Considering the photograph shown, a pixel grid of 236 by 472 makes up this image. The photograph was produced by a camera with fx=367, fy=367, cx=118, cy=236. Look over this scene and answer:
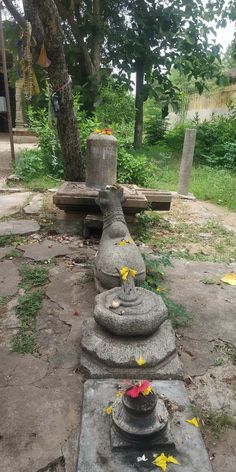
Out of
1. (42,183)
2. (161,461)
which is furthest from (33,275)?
(42,183)

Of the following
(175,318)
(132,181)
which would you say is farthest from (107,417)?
(132,181)

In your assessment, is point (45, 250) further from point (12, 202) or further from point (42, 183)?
point (42, 183)

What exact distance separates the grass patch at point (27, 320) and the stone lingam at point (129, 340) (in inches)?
14.7

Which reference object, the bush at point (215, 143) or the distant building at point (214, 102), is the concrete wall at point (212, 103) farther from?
the bush at point (215, 143)

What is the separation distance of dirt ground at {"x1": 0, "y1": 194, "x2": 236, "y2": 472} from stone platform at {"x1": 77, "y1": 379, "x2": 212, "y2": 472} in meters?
0.10

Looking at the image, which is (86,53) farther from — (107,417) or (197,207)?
(107,417)

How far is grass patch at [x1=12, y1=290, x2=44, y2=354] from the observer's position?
2.22 m

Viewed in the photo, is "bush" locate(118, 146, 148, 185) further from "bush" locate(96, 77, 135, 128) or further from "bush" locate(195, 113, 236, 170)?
"bush" locate(195, 113, 236, 170)

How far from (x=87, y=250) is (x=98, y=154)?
3.89ft

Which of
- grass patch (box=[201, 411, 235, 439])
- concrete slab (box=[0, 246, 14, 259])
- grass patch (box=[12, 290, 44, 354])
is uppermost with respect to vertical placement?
grass patch (box=[201, 411, 235, 439])

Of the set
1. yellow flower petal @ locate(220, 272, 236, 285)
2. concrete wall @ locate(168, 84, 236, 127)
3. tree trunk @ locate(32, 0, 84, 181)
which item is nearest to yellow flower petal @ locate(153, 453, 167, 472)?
yellow flower petal @ locate(220, 272, 236, 285)

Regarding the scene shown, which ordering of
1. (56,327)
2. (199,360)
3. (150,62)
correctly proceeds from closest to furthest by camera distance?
(199,360) → (56,327) → (150,62)

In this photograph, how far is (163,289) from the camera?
116 inches

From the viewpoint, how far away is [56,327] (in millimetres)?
2418
